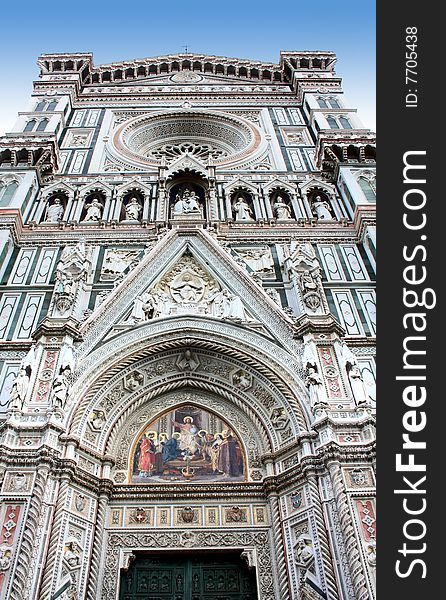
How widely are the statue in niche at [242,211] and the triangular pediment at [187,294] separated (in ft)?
5.36

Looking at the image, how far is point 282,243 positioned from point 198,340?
11.8 feet

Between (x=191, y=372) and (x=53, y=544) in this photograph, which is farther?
(x=191, y=372)

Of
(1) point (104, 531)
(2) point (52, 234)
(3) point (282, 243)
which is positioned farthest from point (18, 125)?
(1) point (104, 531)

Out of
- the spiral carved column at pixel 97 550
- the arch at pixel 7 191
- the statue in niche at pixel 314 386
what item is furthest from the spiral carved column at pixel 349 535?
the arch at pixel 7 191

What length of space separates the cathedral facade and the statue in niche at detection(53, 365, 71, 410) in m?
0.03

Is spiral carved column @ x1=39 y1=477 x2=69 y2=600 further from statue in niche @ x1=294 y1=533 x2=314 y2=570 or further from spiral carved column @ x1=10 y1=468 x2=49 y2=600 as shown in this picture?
statue in niche @ x1=294 y1=533 x2=314 y2=570

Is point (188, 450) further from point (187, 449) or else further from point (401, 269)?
point (401, 269)

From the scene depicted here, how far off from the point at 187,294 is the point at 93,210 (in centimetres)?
409

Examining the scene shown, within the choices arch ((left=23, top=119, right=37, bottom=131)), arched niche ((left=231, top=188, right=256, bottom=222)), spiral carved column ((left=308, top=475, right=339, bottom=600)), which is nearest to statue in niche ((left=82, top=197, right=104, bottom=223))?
arched niche ((left=231, top=188, right=256, bottom=222))

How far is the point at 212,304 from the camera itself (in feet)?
36.1

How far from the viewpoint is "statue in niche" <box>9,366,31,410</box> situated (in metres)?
8.65

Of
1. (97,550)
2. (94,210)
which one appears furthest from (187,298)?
(97,550)

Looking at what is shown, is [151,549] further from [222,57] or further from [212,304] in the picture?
[222,57]

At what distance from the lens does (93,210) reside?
14.0 m
